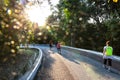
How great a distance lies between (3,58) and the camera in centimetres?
3111

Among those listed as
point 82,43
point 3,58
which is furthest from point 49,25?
point 3,58

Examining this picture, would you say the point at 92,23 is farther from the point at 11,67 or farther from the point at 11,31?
the point at 11,67

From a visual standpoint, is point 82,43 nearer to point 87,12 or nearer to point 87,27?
point 87,27

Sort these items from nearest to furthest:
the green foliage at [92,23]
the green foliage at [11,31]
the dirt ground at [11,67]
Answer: the dirt ground at [11,67] → the green foliage at [11,31] → the green foliage at [92,23]

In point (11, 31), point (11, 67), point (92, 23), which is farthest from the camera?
point (92, 23)

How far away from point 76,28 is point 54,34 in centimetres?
2214

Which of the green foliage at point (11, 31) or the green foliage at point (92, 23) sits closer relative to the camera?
the green foliage at point (11, 31)

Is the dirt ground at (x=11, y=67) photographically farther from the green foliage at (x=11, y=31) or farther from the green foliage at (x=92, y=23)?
the green foliage at (x=92, y=23)

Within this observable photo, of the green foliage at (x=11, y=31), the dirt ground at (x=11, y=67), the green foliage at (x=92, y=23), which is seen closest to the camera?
the dirt ground at (x=11, y=67)

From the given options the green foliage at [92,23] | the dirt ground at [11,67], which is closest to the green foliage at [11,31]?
the dirt ground at [11,67]

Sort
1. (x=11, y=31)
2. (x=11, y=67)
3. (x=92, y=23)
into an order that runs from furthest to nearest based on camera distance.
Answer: (x=92, y=23), (x=11, y=31), (x=11, y=67)

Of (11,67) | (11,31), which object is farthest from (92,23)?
(11,67)

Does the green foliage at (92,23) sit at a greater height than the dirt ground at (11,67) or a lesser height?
greater

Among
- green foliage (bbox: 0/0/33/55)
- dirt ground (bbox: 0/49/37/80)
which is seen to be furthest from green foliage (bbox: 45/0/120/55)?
dirt ground (bbox: 0/49/37/80)
